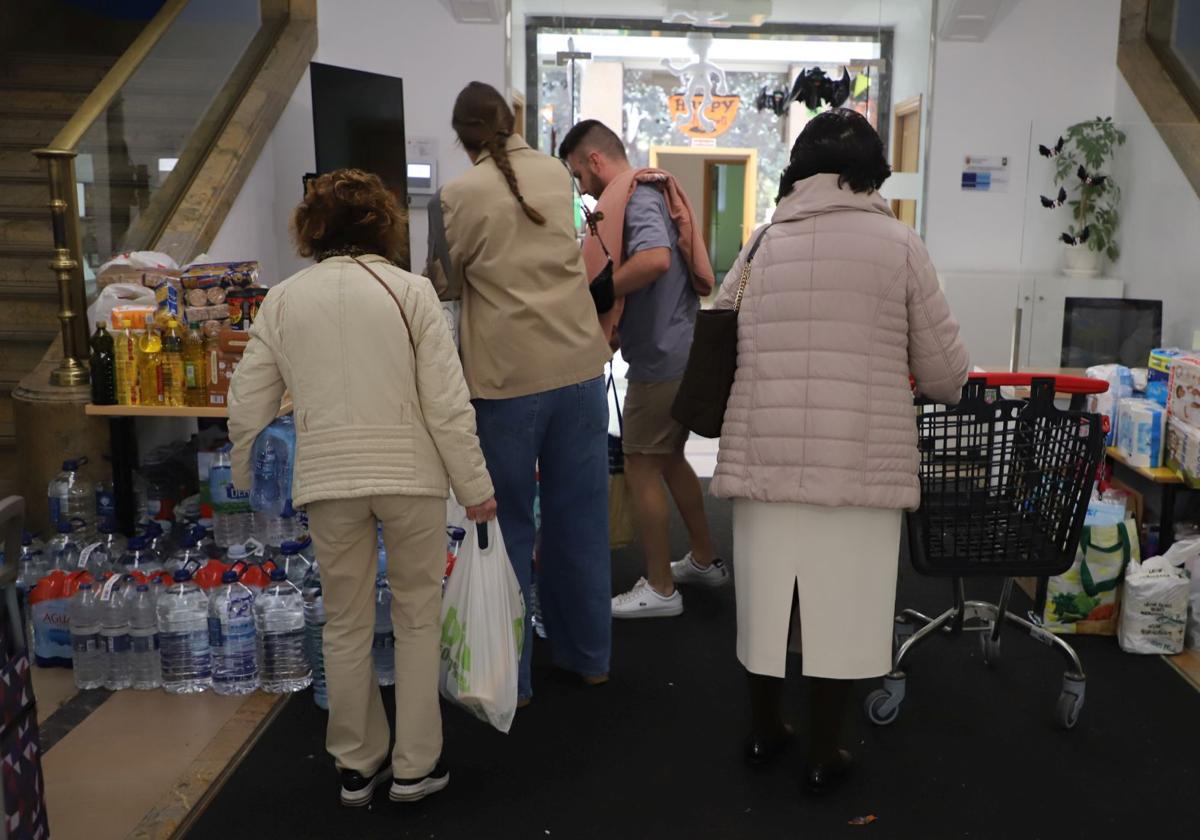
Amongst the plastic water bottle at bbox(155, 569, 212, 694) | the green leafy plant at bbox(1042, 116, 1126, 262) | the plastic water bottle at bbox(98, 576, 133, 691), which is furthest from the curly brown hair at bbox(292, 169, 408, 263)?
the green leafy plant at bbox(1042, 116, 1126, 262)

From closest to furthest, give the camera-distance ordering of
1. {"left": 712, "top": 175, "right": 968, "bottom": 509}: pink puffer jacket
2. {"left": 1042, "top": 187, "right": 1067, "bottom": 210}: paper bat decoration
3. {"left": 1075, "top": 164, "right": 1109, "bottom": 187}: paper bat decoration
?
{"left": 712, "top": 175, "right": 968, "bottom": 509}: pink puffer jacket < {"left": 1075, "top": 164, "right": 1109, "bottom": 187}: paper bat decoration < {"left": 1042, "top": 187, "right": 1067, "bottom": 210}: paper bat decoration

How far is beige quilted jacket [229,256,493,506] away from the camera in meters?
2.58

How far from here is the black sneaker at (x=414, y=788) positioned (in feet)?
9.11

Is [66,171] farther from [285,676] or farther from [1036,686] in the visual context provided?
[1036,686]

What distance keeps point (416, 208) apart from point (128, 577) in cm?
394

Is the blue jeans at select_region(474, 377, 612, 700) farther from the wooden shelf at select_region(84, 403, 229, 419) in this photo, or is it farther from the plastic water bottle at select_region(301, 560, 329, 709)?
the wooden shelf at select_region(84, 403, 229, 419)

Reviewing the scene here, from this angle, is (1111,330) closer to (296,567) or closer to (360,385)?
(296,567)

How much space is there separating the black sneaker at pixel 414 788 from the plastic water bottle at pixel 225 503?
1645 millimetres

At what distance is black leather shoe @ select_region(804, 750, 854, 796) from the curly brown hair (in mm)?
1637

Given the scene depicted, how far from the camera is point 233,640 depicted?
3.44 metres

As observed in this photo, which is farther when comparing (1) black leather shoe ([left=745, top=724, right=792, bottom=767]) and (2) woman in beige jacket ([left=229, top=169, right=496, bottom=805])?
(1) black leather shoe ([left=745, top=724, right=792, bottom=767])

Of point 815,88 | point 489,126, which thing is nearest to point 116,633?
point 489,126

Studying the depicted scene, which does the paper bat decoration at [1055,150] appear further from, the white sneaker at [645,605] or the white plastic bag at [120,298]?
the white plastic bag at [120,298]

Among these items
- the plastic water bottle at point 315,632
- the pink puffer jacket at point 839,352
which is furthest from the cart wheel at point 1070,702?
the plastic water bottle at point 315,632
